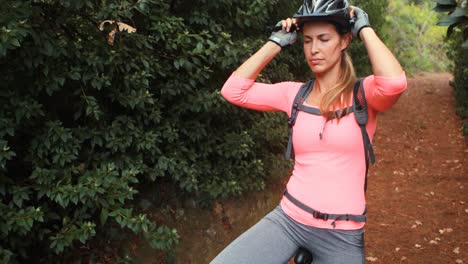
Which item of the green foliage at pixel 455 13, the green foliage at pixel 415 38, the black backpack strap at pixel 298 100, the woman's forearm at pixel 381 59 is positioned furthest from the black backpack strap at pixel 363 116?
the green foliage at pixel 415 38

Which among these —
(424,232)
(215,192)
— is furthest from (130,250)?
(424,232)

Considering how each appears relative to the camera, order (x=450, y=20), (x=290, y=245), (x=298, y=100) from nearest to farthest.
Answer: (x=290, y=245) < (x=298, y=100) < (x=450, y=20)

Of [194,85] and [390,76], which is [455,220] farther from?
[390,76]

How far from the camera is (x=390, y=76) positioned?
2480mm

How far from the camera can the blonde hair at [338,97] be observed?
8.51 feet

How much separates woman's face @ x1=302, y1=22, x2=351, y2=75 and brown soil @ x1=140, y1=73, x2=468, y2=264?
3153 millimetres

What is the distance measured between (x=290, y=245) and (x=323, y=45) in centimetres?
111

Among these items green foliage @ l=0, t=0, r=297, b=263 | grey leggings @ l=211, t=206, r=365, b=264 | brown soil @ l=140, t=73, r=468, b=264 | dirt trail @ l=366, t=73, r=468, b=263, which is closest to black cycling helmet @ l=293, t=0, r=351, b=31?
grey leggings @ l=211, t=206, r=365, b=264

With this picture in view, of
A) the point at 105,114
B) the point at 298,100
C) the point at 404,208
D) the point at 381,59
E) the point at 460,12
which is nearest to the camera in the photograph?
the point at 381,59

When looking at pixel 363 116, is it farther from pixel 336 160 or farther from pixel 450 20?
pixel 450 20

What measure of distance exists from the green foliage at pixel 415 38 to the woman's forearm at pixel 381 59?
22075mm

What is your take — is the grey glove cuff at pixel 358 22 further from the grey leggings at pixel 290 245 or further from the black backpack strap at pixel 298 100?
the grey leggings at pixel 290 245

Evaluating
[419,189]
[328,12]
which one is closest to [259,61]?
[328,12]

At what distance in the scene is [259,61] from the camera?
2979mm
